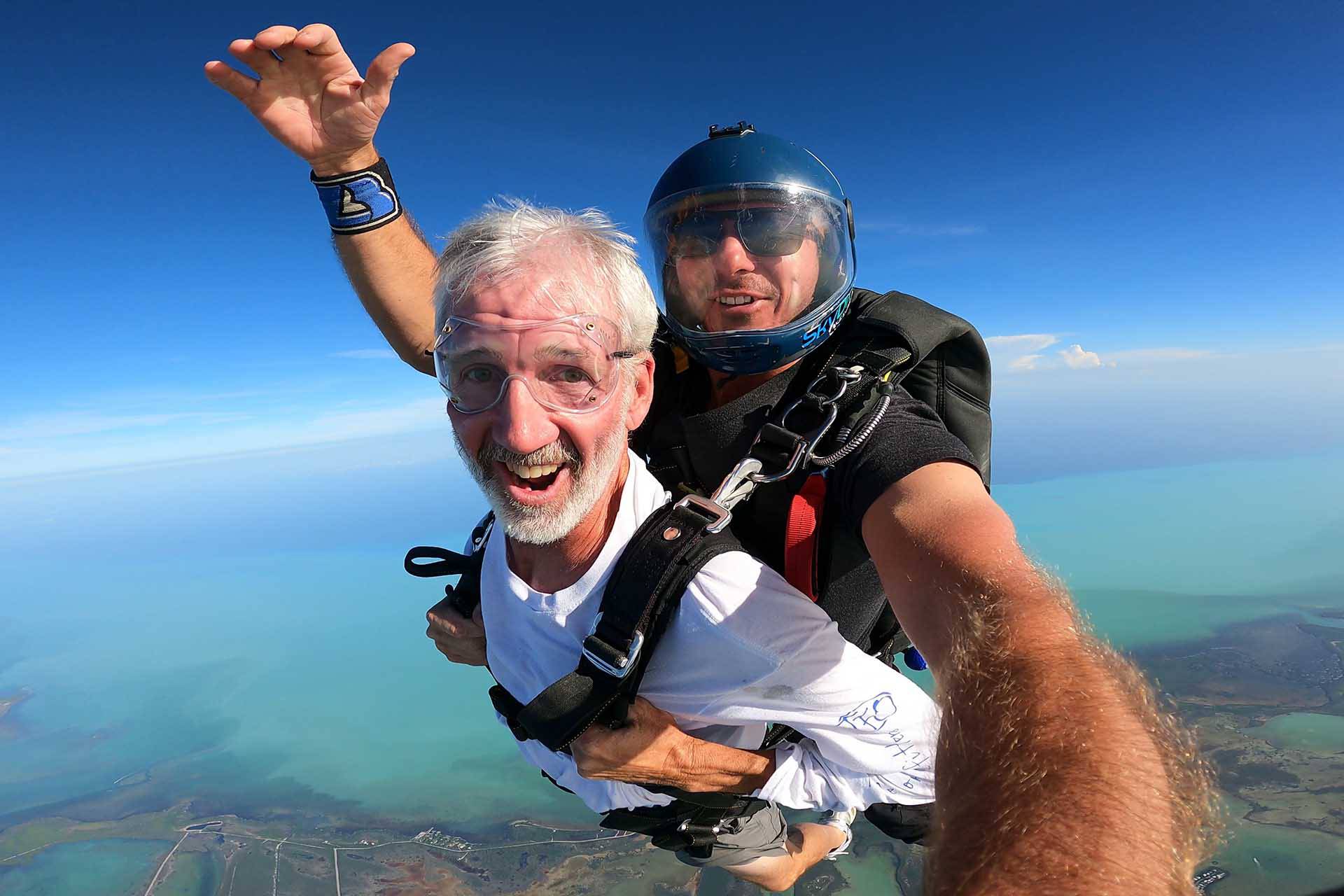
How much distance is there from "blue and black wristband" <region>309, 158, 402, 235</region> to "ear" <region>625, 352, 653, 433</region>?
136cm

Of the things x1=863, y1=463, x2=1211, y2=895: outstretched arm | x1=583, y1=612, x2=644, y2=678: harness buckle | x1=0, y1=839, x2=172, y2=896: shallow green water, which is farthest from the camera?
x1=0, y1=839, x2=172, y2=896: shallow green water

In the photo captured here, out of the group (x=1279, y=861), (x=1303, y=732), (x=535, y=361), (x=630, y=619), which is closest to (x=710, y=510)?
(x=630, y=619)

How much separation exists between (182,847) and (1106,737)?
4224cm

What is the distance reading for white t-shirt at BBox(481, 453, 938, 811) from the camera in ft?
4.78

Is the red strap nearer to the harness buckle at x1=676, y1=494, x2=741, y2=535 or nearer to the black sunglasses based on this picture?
the harness buckle at x1=676, y1=494, x2=741, y2=535

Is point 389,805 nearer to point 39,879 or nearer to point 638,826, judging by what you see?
point 39,879

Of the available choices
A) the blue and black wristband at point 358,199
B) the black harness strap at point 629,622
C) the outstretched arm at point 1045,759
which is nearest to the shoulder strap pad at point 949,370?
the black harness strap at point 629,622

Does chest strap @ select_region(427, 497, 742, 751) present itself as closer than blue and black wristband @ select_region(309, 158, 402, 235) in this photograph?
Yes

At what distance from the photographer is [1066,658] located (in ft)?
2.91

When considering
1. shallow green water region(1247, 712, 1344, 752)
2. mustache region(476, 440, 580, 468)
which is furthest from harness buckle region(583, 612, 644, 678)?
shallow green water region(1247, 712, 1344, 752)

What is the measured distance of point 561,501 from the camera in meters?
1.66

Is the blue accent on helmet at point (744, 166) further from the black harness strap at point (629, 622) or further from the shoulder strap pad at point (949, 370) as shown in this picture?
the black harness strap at point (629, 622)

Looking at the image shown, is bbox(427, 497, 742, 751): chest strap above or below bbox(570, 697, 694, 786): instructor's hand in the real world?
above

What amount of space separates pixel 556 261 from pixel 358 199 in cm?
124
